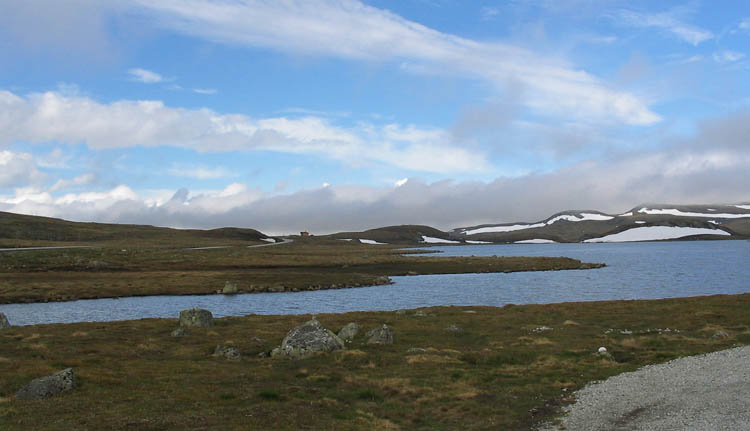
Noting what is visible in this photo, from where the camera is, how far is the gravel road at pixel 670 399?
61.5 feet

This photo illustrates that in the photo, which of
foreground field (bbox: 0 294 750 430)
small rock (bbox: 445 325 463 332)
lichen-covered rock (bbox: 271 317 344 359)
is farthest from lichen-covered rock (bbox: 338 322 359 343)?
small rock (bbox: 445 325 463 332)

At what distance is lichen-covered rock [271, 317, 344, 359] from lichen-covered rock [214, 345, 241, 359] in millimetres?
2458

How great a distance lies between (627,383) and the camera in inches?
979

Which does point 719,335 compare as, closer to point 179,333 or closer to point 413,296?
point 179,333

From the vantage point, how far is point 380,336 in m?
37.7

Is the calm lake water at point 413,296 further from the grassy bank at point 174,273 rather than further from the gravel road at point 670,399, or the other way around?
the gravel road at point 670,399

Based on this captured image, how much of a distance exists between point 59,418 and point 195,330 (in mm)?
24682

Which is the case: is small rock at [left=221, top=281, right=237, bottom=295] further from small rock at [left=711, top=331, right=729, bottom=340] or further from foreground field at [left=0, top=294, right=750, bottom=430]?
small rock at [left=711, top=331, right=729, bottom=340]

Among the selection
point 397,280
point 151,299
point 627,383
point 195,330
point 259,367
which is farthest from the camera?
point 397,280

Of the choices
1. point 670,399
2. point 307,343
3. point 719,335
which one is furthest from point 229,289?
point 670,399

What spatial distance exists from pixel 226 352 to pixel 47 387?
12109mm

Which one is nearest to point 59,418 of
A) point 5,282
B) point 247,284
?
point 247,284

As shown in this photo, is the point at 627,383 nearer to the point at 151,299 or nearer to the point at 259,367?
the point at 259,367

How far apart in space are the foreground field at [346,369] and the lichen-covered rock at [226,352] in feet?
2.45
